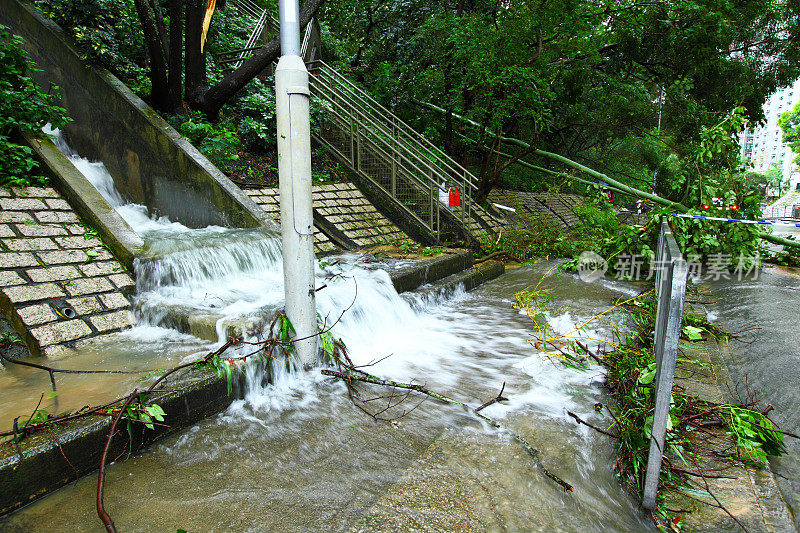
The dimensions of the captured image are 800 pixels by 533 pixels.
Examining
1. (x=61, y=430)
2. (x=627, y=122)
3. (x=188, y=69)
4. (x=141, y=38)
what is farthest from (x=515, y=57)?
(x=61, y=430)

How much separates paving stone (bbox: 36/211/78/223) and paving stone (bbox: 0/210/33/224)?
0.35ft

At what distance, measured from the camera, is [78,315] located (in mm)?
4316

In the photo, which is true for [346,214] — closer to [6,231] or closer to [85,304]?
[85,304]

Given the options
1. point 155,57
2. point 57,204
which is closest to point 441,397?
point 57,204

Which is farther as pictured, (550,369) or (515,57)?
(515,57)

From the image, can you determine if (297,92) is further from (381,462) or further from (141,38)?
(141,38)

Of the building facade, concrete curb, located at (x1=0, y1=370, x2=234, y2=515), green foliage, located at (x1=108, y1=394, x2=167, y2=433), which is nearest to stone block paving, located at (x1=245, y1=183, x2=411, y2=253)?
concrete curb, located at (x1=0, y1=370, x2=234, y2=515)

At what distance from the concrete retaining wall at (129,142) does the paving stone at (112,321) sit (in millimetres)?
2592

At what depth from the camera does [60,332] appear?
408 centimetres

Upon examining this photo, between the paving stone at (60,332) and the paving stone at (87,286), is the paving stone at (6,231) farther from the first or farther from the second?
the paving stone at (60,332)

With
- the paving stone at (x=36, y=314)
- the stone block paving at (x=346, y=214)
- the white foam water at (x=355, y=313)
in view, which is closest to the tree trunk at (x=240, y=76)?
the stone block paving at (x=346, y=214)

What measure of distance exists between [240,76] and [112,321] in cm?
604

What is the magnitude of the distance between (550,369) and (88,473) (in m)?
3.46

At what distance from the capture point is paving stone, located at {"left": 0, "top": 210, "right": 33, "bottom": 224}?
195 inches
